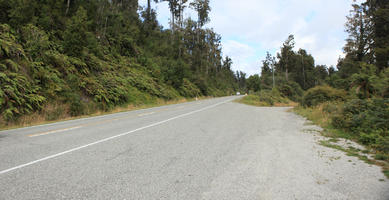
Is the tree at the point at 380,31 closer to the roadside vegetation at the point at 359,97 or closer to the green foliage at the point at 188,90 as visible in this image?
the roadside vegetation at the point at 359,97

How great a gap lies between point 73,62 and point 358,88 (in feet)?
60.2

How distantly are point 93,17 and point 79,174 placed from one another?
2459 centimetres

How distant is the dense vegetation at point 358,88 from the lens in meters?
5.88

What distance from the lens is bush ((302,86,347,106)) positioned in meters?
13.4

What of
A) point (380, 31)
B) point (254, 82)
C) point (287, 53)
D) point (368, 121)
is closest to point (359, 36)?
point (380, 31)

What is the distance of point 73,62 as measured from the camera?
616 inches

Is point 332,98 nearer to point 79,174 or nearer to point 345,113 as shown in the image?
point 345,113

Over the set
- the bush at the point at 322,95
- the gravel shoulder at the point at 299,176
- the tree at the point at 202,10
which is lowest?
the gravel shoulder at the point at 299,176

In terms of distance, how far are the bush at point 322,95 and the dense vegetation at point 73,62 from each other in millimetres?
14942

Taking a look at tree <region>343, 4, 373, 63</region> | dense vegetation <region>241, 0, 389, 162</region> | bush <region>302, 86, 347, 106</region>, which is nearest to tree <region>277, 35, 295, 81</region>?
dense vegetation <region>241, 0, 389, 162</region>

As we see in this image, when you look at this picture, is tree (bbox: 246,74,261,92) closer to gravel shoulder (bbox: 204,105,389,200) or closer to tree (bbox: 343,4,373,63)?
tree (bbox: 343,4,373,63)

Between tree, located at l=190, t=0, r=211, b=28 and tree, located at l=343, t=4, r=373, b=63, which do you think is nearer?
tree, located at l=343, t=4, r=373, b=63

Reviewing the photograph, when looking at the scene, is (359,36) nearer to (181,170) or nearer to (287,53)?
(287,53)

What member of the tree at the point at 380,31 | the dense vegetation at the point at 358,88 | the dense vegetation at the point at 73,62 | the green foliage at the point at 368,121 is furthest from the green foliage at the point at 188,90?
the green foliage at the point at 368,121
